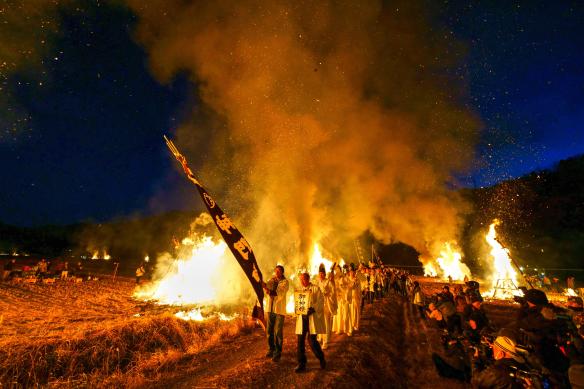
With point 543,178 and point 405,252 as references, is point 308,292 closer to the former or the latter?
point 543,178

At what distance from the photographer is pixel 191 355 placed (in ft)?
25.4

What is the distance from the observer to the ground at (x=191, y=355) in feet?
20.0

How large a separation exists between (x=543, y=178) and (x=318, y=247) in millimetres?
44163

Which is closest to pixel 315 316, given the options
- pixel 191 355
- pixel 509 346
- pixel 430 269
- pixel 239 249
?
pixel 239 249

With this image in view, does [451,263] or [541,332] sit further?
[451,263]

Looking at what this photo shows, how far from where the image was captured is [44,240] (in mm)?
71250

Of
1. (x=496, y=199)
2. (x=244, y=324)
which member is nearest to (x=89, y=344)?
(x=244, y=324)

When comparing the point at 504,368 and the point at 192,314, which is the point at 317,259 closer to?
the point at 192,314

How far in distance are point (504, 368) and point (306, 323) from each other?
11.4 ft

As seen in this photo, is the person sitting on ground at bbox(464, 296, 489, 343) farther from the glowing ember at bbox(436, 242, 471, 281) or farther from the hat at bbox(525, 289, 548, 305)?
the glowing ember at bbox(436, 242, 471, 281)

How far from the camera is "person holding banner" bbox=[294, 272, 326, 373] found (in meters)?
6.27

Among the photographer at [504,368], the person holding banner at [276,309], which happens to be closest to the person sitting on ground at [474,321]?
the photographer at [504,368]

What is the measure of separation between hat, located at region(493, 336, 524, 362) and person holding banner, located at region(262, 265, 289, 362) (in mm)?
4169

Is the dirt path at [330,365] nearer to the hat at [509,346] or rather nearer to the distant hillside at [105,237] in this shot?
the hat at [509,346]
